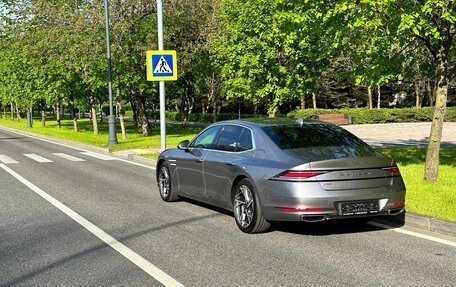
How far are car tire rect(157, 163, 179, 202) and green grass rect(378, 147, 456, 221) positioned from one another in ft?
12.8

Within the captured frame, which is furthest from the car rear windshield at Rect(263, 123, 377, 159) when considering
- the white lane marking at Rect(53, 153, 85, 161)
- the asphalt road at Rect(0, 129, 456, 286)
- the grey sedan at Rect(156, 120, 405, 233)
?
the white lane marking at Rect(53, 153, 85, 161)

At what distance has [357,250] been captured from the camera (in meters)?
5.67

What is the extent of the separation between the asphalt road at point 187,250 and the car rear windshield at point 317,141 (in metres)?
1.06

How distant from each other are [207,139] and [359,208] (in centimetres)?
289

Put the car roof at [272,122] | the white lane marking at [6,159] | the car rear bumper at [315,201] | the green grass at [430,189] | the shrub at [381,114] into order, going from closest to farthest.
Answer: the car rear bumper at [315,201]
the car roof at [272,122]
the green grass at [430,189]
the white lane marking at [6,159]
the shrub at [381,114]

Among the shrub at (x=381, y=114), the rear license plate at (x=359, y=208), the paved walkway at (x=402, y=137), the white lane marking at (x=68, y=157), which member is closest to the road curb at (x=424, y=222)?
the rear license plate at (x=359, y=208)

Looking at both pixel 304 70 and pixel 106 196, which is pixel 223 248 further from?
pixel 304 70

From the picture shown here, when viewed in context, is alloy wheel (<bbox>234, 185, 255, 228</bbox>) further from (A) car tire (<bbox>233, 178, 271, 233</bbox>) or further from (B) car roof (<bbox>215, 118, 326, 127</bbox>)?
(B) car roof (<bbox>215, 118, 326, 127</bbox>)

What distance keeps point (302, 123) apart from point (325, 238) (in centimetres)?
170

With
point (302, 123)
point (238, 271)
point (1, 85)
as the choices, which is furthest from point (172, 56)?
point (1, 85)

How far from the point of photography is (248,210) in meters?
6.54

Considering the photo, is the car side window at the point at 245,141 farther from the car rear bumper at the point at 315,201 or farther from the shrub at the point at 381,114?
the shrub at the point at 381,114

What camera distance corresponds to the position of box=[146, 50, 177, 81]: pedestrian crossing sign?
599 inches

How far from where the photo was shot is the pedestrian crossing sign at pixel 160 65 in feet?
49.9
